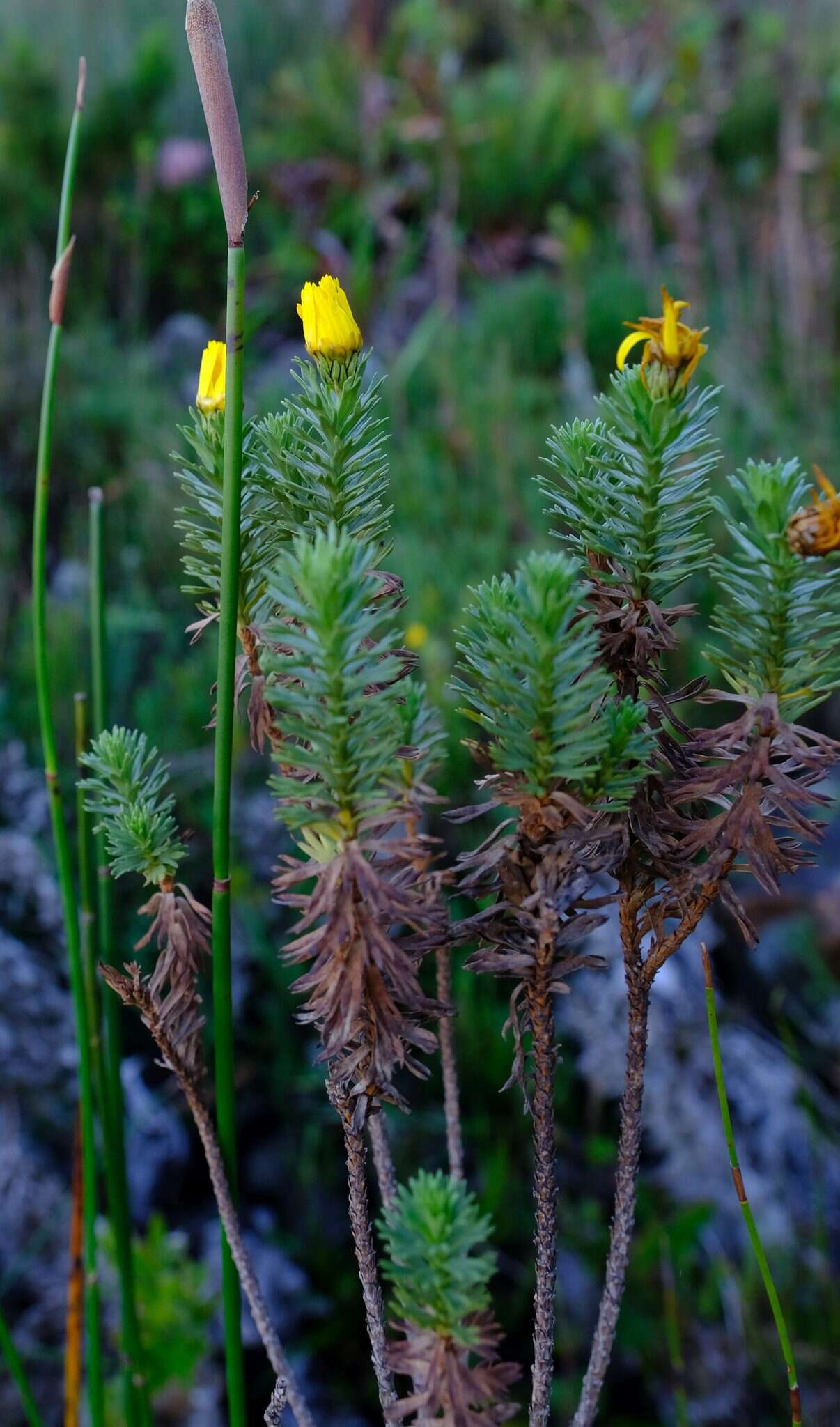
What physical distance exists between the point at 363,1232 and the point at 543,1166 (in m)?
0.08

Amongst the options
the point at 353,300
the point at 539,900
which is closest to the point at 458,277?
the point at 353,300

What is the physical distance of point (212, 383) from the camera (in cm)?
43

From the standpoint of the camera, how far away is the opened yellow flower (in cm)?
40

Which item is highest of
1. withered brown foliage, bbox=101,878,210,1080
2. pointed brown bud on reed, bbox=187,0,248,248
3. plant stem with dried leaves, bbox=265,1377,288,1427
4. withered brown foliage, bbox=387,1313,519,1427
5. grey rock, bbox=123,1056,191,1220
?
pointed brown bud on reed, bbox=187,0,248,248

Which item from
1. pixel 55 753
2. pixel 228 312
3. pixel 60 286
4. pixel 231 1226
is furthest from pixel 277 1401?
pixel 60 286

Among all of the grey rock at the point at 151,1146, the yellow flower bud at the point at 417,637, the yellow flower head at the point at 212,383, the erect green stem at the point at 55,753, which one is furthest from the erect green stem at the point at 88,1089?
the yellow flower bud at the point at 417,637

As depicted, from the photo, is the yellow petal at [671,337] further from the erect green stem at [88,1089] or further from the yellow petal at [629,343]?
the erect green stem at [88,1089]

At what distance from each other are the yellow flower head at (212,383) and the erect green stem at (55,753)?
12 centimetres

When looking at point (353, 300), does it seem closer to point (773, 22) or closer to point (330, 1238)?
point (773, 22)

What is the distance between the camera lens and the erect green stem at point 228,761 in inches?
14.1

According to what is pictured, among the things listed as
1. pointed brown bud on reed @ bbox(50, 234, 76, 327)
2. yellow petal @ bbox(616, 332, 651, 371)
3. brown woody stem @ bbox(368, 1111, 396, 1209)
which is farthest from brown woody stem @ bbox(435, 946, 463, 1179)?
pointed brown bud on reed @ bbox(50, 234, 76, 327)

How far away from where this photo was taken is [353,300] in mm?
2859

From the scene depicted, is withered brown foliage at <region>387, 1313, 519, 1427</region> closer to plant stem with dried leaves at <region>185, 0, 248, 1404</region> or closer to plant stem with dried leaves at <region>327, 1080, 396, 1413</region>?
plant stem with dried leaves at <region>327, 1080, 396, 1413</region>

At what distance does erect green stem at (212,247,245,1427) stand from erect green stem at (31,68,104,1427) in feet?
0.52
